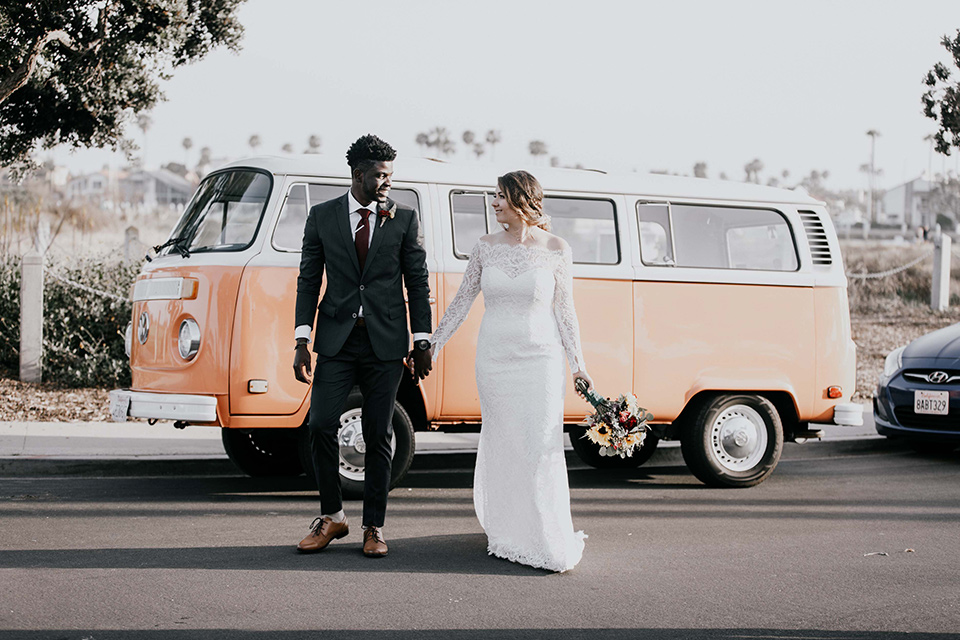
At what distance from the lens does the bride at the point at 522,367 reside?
19.0ft

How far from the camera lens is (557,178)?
809cm

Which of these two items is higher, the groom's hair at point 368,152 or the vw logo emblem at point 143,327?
the groom's hair at point 368,152

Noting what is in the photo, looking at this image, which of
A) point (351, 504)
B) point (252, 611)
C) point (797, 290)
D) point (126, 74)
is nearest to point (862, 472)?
point (797, 290)

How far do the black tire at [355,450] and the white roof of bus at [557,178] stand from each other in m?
1.57

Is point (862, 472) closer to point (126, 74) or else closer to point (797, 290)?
point (797, 290)

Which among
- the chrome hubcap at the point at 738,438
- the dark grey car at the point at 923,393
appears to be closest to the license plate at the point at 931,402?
the dark grey car at the point at 923,393

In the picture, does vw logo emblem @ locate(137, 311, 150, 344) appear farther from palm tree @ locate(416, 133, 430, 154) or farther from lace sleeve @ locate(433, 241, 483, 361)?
palm tree @ locate(416, 133, 430, 154)

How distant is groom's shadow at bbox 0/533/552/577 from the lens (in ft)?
18.2

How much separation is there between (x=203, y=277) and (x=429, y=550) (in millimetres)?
2445

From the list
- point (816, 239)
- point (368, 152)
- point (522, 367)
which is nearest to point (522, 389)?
point (522, 367)

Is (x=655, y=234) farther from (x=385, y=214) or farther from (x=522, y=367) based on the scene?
(x=385, y=214)

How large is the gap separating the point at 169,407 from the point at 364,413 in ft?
5.73

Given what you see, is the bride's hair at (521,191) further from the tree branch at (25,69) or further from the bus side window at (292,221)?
the tree branch at (25,69)

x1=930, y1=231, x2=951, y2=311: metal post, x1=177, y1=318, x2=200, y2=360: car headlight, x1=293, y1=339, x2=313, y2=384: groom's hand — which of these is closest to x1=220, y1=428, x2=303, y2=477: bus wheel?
x1=177, y1=318, x2=200, y2=360: car headlight
